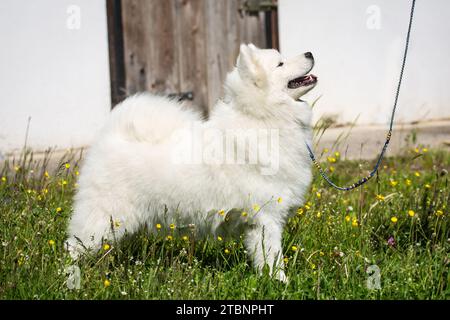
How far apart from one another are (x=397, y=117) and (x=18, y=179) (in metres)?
4.78

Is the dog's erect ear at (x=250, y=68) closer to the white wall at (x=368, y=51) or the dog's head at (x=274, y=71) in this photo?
the dog's head at (x=274, y=71)

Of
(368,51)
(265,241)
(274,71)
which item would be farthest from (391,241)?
(368,51)

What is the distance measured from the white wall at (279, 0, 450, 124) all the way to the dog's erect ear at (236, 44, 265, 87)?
12.9 ft

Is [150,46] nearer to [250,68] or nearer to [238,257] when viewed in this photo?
[250,68]

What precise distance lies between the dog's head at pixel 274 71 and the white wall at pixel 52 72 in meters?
3.30

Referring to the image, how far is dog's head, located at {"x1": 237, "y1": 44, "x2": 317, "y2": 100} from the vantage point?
9.75ft

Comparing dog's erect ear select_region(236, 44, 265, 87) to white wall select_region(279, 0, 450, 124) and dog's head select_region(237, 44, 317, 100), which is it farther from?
white wall select_region(279, 0, 450, 124)

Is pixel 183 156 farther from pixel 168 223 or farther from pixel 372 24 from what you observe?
pixel 372 24

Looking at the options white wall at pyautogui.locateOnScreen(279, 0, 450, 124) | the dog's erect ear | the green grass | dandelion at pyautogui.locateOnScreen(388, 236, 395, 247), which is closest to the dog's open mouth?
the dog's erect ear

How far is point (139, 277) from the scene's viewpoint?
8.86 feet

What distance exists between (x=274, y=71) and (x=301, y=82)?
0.50ft

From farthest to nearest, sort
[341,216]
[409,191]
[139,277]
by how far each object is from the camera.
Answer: [409,191], [341,216], [139,277]
